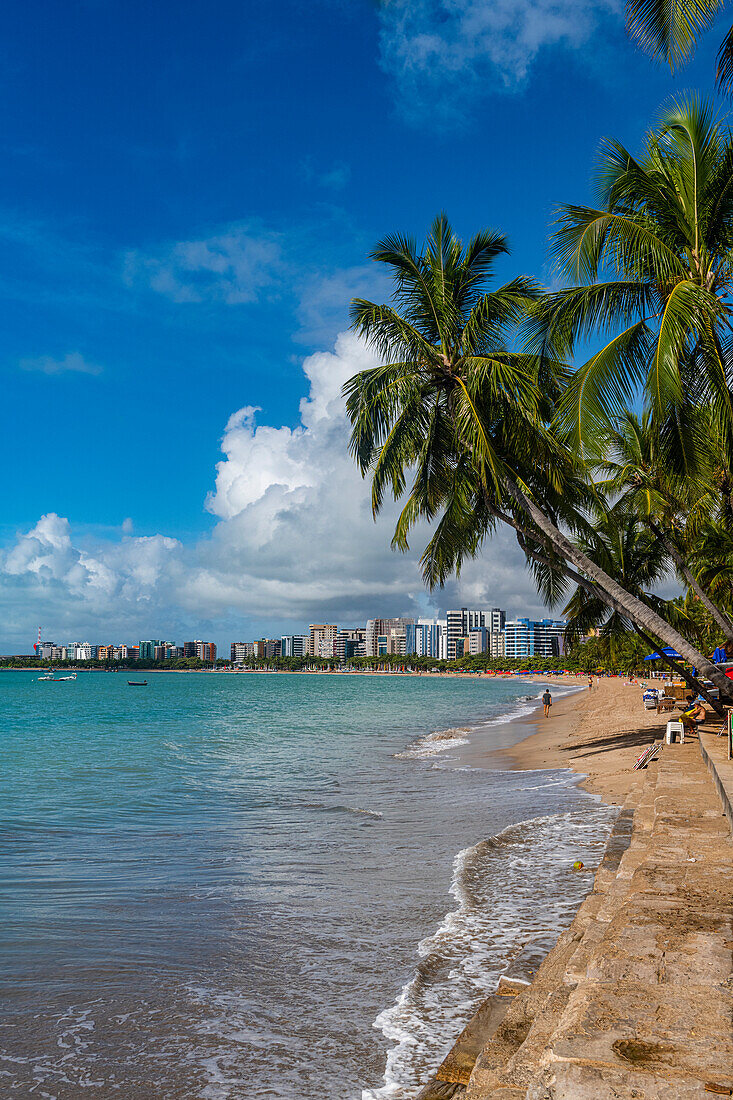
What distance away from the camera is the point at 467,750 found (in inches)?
973

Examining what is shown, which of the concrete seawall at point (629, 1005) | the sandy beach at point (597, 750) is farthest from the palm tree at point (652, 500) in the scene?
the concrete seawall at point (629, 1005)

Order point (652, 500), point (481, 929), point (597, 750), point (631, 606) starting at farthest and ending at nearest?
point (597, 750), point (652, 500), point (631, 606), point (481, 929)

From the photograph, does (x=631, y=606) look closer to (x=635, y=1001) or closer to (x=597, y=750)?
(x=597, y=750)

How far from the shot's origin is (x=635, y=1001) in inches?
117

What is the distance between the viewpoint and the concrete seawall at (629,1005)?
2430mm

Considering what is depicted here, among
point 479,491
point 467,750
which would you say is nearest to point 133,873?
point 479,491

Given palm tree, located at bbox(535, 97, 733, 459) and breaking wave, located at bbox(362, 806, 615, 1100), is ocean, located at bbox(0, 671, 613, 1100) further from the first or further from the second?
palm tree, located at bbox(535, 97, 733, 459)

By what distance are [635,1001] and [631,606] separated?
413 inches

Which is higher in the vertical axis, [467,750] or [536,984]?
[536,984]

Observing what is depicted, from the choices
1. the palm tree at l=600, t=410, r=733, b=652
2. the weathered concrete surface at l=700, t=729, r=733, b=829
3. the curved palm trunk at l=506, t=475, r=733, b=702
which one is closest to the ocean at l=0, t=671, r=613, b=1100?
the weathered concrete surface at l=700, t=729, r=733, b=829

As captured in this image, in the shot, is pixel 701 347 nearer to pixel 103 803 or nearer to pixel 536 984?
pixel 536 984

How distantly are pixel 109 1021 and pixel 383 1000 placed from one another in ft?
6.44

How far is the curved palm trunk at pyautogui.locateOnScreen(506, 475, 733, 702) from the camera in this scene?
478 inches

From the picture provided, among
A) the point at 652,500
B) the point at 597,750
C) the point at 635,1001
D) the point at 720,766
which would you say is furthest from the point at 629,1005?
the point at 597,750
